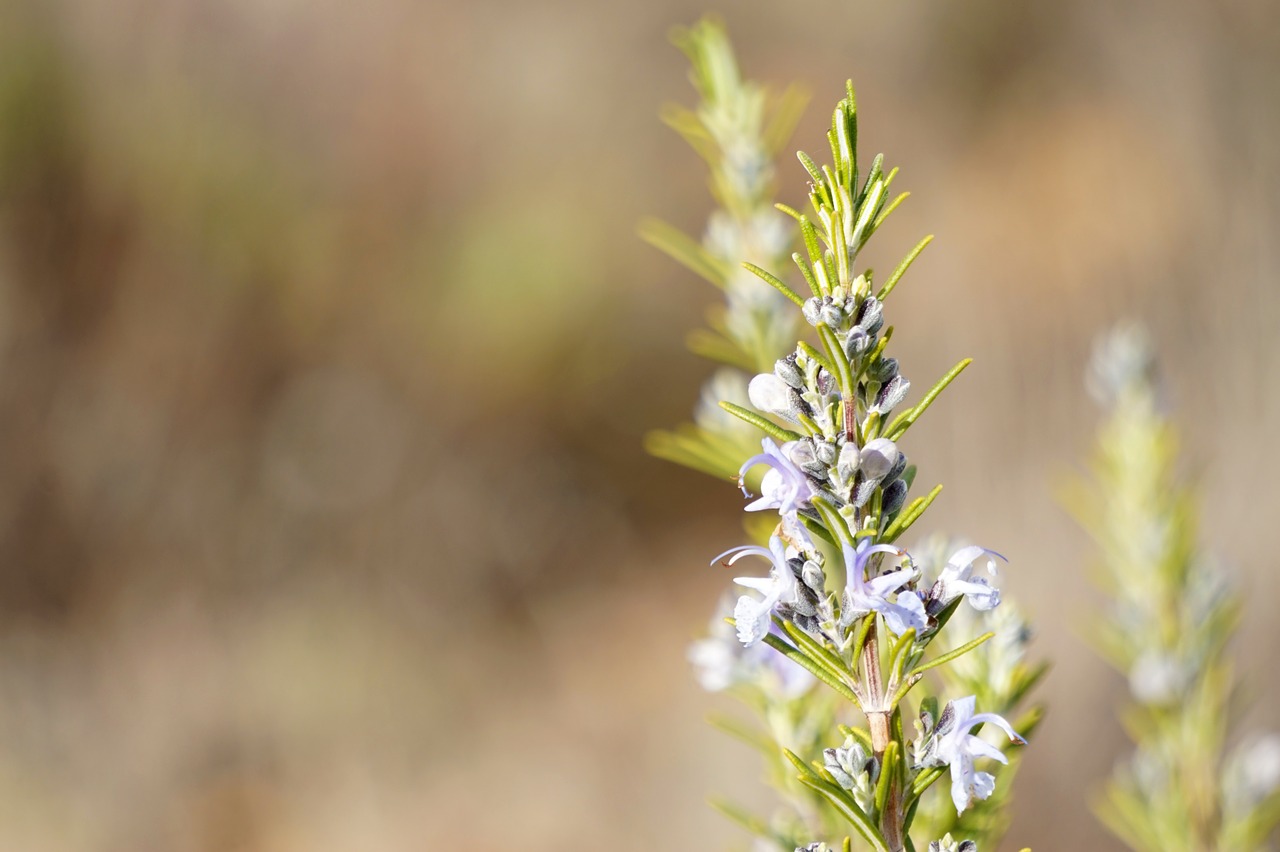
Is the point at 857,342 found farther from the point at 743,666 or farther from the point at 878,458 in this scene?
the point at 743,666

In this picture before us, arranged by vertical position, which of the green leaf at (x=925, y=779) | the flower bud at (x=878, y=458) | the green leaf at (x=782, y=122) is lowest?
the green leaf at (x=925, y=779)

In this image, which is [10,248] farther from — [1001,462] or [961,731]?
[961,731]

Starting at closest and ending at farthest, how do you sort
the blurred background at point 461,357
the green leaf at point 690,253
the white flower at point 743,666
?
1. the white flower at point 743,666
2. the green leaf at point 690,253
3. the blurred background at point 461,357

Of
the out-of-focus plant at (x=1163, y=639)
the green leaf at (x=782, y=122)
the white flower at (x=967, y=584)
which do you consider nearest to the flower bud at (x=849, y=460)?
the white flower at (x=967, y=584)

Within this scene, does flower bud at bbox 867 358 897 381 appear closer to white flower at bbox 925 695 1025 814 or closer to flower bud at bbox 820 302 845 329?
flower bud at bbox 820 302 845 329

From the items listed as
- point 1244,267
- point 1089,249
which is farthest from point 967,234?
point 1244,267

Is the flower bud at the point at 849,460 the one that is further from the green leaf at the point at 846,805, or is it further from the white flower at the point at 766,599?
the green leaf at the point at 846,805
